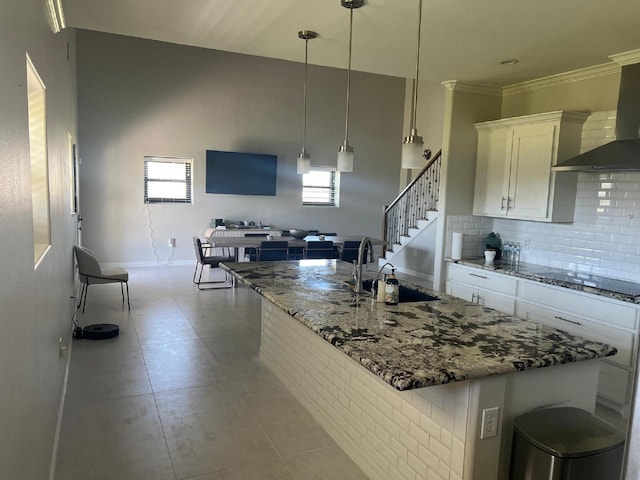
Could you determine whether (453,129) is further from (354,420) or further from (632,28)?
(354,420)

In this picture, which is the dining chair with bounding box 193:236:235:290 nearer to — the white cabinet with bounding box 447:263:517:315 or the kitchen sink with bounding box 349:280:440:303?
the white cabinet with bounding box 447:263:517:315

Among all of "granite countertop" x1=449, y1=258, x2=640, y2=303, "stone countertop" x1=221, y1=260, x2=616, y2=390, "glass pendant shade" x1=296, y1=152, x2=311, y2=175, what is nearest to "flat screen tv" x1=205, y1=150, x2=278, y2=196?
"glass pendant shade" x1=296, y1=152, x2=311, y2=175

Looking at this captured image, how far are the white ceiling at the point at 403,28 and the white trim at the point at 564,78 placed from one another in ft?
0.26

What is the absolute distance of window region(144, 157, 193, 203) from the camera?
8.58 metres

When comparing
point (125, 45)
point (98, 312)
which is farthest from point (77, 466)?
point (125, 45)

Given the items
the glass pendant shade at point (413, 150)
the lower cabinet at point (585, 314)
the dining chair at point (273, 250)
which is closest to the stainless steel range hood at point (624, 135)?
the lower cabinet at point (585, 314)

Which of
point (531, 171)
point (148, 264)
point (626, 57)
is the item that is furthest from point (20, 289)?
point (148, 264)

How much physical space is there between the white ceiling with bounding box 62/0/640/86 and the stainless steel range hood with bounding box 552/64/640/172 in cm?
26

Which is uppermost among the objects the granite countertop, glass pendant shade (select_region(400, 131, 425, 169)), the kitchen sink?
glass pendant shade (select_region(400, 131, 425, 169))

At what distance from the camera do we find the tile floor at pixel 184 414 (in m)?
2.58

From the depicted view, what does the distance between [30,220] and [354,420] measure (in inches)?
77.1

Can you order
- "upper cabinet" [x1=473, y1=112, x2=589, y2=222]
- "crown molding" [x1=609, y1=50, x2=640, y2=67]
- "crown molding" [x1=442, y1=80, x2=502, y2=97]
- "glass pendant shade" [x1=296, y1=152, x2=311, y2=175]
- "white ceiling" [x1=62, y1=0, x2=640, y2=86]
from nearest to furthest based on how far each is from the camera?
"white ceiling" [x1=62, y1=0, x2=640, y2=86], "crown molding" [x1=609, y1=50, x2=640, y2=67], "upper cabinet" [x1=473, y1=112, x2=589, y2=222], "glass pendant shade" [x1=296, y1=152, x2=311, y2=175], "crown molding" [x1=442, y1=80, x2=502, y2=97]

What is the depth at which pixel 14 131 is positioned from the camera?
1.48 m

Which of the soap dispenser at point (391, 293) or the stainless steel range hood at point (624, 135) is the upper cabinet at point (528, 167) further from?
the soap dispenser at point (391, 293)
